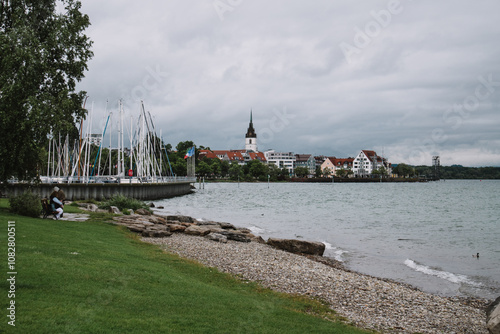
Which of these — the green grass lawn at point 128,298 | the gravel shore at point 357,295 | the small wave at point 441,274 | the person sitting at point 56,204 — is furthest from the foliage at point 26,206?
the small wave at point 441,274

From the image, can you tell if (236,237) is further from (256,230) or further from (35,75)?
(35,75)

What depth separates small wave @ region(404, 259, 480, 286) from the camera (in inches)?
768

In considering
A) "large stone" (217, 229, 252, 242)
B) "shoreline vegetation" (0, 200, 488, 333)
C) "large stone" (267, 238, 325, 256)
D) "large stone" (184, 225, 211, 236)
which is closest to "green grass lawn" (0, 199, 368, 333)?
"shoreline vegetation" (0, 200, 488, 333)

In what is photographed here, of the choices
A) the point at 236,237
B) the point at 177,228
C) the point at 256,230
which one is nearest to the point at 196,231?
the point at 177,228

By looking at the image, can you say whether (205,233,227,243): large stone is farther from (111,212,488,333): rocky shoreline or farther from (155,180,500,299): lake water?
(155,180,500,299): lake water

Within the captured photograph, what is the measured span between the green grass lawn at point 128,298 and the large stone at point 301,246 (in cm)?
1025

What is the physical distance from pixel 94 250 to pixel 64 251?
4.97ft

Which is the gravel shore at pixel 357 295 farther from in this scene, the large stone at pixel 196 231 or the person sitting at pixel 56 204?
the person sitting at pixel 56 204

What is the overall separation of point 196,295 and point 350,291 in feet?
19.8

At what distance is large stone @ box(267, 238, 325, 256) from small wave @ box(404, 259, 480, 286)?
4890 mm

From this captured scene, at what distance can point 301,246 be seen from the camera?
80.5 feet

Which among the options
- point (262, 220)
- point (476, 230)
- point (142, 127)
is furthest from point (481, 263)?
point (142, 127)

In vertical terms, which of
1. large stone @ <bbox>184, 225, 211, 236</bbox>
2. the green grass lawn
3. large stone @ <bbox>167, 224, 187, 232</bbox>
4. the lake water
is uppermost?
the green grass lawn

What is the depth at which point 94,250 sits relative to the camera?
1447 cm
